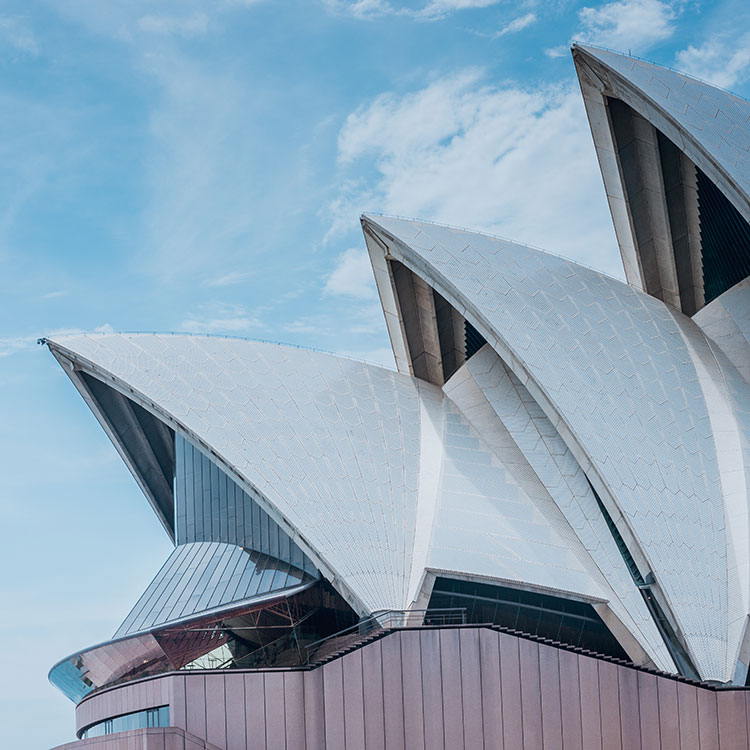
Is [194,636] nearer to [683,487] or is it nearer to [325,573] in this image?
[325,573]

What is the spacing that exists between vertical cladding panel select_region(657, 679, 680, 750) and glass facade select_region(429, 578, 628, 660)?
4023mm

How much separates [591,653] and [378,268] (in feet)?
55.9

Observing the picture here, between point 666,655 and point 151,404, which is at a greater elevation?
point 151,404

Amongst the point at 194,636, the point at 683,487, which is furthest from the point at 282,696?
the point at 683,487

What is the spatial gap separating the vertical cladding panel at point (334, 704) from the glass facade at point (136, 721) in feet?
11.8

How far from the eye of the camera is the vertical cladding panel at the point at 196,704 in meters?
22.7

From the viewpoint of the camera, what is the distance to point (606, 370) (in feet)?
102

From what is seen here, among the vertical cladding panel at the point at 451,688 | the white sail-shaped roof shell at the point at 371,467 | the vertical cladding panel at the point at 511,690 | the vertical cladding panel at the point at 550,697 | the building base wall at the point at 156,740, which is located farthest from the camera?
the white sail-shaped roof shell at the point at 371,467

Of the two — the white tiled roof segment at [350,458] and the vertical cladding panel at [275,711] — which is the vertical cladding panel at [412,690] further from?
the vertical cladding panel at [275,711]

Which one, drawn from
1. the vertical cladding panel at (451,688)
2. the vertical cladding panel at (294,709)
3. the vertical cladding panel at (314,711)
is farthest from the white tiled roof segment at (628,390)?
the vertical cladding panel at (294,709)

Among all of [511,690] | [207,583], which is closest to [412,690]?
[511,690]

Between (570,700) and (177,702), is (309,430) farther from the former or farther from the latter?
(570,700)

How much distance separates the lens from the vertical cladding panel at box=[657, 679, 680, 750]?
2341cm

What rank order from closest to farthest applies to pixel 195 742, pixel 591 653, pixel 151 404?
1. pixel 195 742
2. pixel 591 653
3. pixel 151 404
